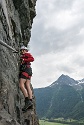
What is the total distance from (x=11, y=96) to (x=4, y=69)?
57.0 inches

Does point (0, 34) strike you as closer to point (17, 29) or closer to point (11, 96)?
point (11, 96)

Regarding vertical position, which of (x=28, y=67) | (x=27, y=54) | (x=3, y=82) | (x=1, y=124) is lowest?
(x=1, y=124)

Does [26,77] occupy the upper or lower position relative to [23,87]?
upper

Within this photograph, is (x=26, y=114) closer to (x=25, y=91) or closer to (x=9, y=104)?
(x=25, y=91)

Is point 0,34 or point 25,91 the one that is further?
point 25,91

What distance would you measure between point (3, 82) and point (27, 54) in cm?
457

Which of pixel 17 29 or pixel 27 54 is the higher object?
pixel 17 29

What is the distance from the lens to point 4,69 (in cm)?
1138

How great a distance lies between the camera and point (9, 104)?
35.7 ft

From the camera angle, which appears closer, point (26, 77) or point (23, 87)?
point (23, 87)

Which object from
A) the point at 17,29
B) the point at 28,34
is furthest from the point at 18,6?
the point at 28,34

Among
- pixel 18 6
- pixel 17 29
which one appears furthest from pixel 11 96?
pixel 18 6

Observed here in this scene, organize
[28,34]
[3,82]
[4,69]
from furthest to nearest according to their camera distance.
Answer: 1. [28,34]
2. [4,69]
3. [3,82]

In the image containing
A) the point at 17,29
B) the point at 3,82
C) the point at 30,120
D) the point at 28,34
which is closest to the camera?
the point at 3,82
